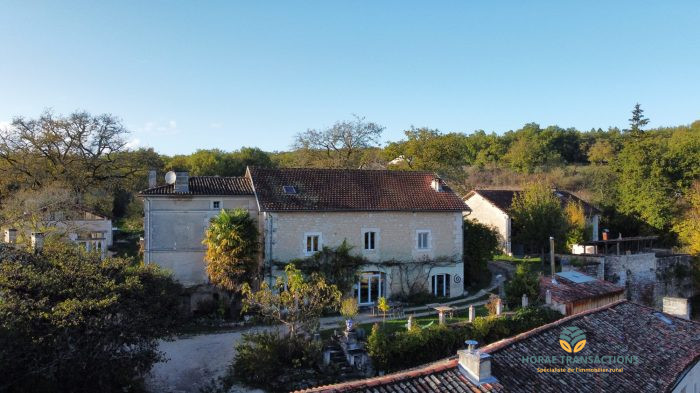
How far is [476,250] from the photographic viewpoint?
27.4m

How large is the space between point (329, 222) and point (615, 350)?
1400 cm

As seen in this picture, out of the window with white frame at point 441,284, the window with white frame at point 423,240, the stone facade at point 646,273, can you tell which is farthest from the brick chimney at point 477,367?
the stone facade at point 646,273

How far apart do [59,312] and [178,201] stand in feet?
40.7

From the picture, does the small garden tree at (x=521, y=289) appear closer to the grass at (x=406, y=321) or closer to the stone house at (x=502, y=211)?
the grass at (x=406, y=321)

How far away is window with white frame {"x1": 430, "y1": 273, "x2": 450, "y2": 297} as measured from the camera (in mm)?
25406

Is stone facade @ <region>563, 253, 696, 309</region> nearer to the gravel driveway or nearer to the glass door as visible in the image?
the glass door

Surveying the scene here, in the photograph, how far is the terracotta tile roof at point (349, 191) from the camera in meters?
23.9

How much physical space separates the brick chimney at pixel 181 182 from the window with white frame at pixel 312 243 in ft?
20.4

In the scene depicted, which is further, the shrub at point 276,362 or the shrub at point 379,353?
the shrub at point 379,353

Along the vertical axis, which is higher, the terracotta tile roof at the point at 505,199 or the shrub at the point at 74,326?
the terracotta tile roof at the point at 505,199

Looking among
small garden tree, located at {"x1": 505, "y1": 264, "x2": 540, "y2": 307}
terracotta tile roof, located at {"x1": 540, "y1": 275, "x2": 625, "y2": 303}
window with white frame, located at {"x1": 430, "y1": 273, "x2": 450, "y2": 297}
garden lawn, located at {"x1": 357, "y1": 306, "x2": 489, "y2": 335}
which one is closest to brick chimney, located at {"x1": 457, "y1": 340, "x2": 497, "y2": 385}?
garden lawn, located at {"x1": 357, "y1": 306, "x2": 489, "y2": 335}

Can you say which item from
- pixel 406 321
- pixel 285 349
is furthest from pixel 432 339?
pixel 285 349

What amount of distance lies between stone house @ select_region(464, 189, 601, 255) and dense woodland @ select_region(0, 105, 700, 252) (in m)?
2.33

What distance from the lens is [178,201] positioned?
2356 centimetres
